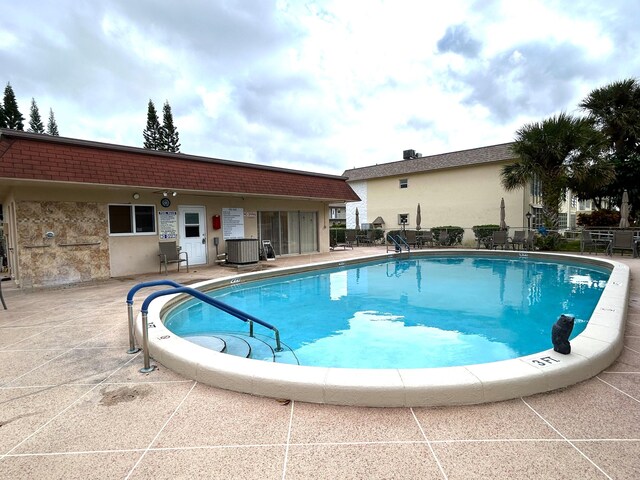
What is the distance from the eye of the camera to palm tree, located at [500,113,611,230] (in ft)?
46.4

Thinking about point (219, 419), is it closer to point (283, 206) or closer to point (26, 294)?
point (26, 294)

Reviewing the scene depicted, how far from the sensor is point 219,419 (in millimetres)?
2414

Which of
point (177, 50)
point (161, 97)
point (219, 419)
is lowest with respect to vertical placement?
point (219, 419)

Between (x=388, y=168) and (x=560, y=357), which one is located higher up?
(x=388, y=168)

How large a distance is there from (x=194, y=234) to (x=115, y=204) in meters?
2.59

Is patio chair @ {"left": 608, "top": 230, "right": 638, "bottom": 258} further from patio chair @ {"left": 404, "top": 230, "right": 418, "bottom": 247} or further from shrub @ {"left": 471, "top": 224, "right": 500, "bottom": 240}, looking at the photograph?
patio chair @ {"left": 404, "top": 230, "right": 418, "bottom": 247}

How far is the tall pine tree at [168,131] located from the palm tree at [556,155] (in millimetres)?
37318

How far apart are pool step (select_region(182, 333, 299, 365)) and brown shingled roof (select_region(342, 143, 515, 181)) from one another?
16740 millimetres

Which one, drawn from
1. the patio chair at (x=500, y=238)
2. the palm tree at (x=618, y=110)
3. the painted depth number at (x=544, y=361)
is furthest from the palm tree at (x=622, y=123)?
the painted depth number at (x=544, y=361)

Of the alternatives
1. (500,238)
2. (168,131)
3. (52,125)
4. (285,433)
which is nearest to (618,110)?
(500,238)

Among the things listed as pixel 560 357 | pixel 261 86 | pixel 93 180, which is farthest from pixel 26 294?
pixel 261 86

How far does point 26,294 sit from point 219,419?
26.3 feet

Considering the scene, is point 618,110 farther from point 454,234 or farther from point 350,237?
point 350,237

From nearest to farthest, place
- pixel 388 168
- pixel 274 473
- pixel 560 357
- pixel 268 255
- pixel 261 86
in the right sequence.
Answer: pixel 274 473, pixel 560 357, pixel 268 255, pixel 261 86, pixel 388 168
